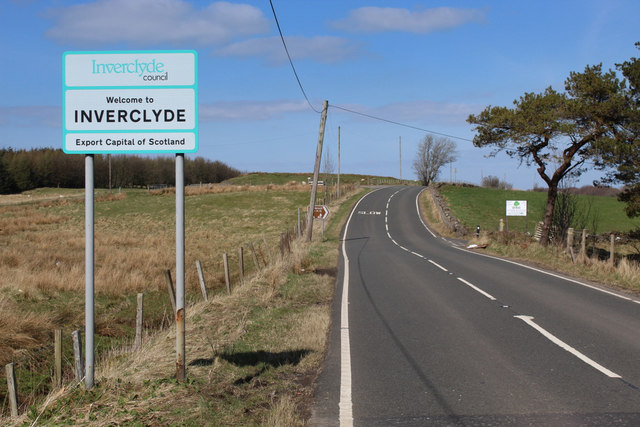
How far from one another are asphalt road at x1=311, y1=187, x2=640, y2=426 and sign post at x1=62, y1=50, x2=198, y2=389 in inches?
88.1

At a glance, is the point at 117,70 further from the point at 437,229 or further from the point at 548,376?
the point at 437,229

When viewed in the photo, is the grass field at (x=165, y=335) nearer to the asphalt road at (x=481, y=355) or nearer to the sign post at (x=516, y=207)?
the asphalt road at (x=481, y=355)

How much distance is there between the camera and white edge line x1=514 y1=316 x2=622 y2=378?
6.62 m

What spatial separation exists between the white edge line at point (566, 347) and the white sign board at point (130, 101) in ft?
17.4

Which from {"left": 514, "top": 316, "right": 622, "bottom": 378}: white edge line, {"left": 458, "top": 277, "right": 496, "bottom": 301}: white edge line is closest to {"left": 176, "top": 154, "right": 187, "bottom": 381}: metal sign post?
{"left": 514, "top": 316, "right": 622, "bottom": 378}: white edge line

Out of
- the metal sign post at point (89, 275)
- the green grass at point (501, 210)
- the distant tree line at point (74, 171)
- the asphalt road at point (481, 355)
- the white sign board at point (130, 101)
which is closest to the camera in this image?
the asphalt road at point (481, 355)

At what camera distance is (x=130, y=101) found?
596 cm

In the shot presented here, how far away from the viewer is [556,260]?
20.0 meters

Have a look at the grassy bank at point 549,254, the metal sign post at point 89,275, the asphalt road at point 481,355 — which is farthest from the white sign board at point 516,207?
the metal sign post at point 89,275

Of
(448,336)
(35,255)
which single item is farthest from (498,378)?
(35,255)

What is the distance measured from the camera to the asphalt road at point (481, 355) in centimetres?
536

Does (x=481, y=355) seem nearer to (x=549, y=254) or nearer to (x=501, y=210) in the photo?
(x=549, y=254)

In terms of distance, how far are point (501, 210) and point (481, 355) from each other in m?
59.6

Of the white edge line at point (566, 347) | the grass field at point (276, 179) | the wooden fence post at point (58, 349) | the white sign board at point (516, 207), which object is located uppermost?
the grass field at point (276, 179)
